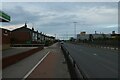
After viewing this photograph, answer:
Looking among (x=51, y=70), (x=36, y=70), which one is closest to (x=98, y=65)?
(x=51, y=70)

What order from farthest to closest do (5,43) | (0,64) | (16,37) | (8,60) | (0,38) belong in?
(16,37) < (5,43) < (0,38) < (8,60) < (0,64)

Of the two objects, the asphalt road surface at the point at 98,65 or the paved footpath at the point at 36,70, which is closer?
the paved footpath at the point at 36,70

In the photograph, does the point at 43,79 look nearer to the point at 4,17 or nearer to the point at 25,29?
the point at 4,17

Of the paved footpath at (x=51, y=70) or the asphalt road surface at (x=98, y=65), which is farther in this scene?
the asphalt road surface at (x=98, y=65)

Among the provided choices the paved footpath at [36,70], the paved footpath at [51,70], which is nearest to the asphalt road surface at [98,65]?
the paved footpath at [51,70]

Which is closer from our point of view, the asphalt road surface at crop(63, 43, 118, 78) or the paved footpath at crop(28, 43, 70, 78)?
the paved footpath at crop(28, 43, 70, 78)

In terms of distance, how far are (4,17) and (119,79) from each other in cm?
3577

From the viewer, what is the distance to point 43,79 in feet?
45.5

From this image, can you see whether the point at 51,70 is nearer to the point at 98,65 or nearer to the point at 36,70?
the point at 36,70

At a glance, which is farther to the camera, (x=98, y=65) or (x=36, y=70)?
(x=98, y=65)

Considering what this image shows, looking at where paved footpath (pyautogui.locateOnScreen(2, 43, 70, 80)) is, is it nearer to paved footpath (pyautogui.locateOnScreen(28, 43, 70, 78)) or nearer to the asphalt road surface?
paved footpath (pyautogui.locateOnScreen(28, 43, 70, 78))

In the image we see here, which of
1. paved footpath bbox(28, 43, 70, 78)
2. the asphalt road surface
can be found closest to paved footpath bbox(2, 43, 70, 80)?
paved footpath bbox(28, 43, 70, 78)

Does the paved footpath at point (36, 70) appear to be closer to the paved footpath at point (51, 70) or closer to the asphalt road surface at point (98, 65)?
Answer: the paved footpath at point (51, 70)

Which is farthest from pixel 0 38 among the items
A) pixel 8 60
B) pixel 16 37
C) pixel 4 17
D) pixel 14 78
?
pixel 16 37
